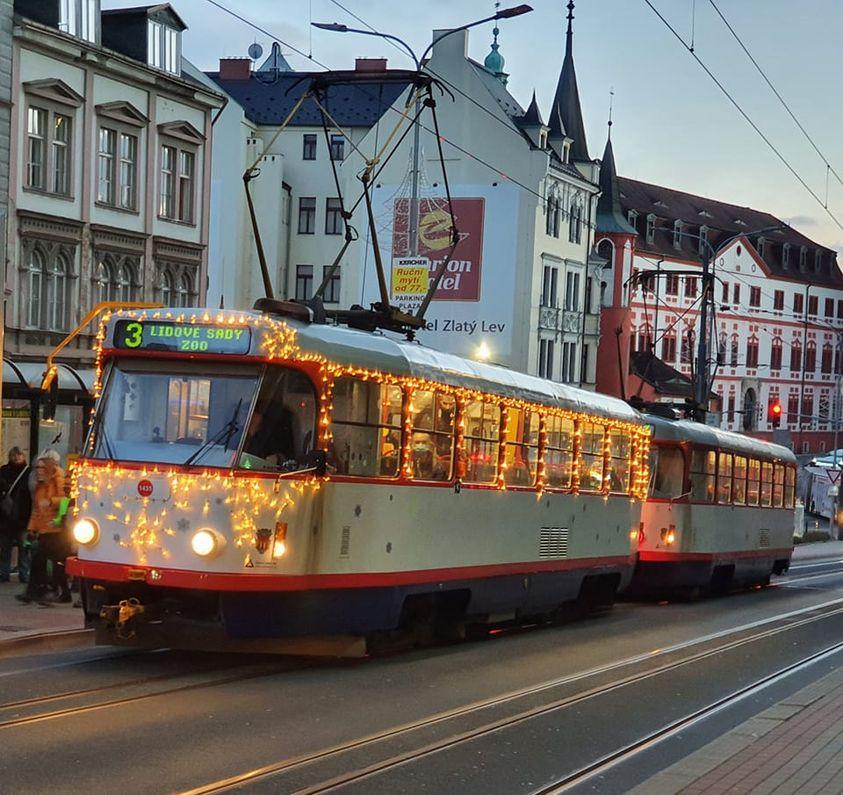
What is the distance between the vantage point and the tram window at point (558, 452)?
19484 millimetres

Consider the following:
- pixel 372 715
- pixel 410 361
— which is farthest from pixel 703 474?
pixel 372 715

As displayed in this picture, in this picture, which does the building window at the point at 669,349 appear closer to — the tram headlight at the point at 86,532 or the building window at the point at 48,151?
the building window at the point at 48,151

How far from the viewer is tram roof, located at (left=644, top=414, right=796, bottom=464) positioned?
26328 mm

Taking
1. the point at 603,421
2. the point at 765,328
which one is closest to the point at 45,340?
the point at 603,421

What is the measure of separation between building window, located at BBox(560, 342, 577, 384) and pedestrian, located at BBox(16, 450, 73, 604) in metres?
54.2

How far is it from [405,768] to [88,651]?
18.1ft

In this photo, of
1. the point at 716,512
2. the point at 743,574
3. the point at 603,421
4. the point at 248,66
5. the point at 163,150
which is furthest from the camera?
the point at 248,66

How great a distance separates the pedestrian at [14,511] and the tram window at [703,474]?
11.4m

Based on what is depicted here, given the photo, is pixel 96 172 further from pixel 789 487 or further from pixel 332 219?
pixel 332 219

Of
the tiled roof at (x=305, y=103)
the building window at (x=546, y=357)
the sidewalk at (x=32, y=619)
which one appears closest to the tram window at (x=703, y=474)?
the sidewalk at (x=32, y=619)

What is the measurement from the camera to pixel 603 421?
2188 cm

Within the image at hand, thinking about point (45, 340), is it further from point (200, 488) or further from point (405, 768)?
point (405, 768)

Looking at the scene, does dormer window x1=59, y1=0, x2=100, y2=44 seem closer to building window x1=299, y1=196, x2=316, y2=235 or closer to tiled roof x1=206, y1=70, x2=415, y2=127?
tiled roof x1=206, y1=70, x2=415, y2=127

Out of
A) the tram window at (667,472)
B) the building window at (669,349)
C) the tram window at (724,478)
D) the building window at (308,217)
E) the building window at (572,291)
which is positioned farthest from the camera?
the building window at (669,349)
